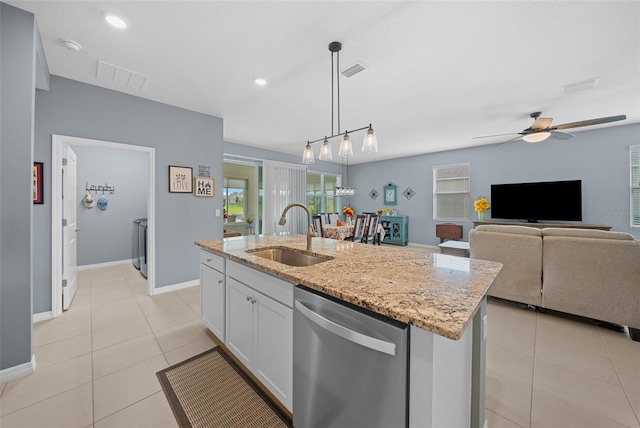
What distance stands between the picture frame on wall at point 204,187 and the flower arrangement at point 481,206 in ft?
18.5

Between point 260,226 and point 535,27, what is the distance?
5888 mm

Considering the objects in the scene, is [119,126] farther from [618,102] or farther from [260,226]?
[618,102]

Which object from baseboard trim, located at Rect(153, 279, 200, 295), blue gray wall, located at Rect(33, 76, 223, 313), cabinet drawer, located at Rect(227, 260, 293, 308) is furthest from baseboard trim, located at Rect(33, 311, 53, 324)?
cabinet drawer, located at Rect(227, 260, 293, 308)

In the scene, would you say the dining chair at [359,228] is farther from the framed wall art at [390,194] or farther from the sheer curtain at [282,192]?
the framed wall art at [390,194]

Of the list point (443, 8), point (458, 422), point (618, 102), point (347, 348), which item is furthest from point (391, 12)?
point (618, 102)

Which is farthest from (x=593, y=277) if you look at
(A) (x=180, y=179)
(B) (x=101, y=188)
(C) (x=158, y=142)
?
(B) (x=101, y=188)

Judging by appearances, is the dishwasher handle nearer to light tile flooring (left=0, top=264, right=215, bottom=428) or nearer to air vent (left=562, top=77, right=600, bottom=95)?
light tile flooring (left=0, top=264, right=215, bottom=428)

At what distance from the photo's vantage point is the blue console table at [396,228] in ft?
23.5

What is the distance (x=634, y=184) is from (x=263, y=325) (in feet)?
22.0

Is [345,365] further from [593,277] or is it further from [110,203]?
[110,203]

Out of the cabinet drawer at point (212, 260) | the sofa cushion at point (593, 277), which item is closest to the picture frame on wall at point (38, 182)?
the cabinet drawer at point (212, 260)

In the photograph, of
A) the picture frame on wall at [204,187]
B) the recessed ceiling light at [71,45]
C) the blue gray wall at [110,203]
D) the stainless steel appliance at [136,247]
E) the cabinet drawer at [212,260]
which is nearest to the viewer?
the cabinet drawer at [212,260]

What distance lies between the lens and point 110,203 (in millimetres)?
4969

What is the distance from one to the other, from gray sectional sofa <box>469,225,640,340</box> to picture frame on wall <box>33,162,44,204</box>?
15.7ft
